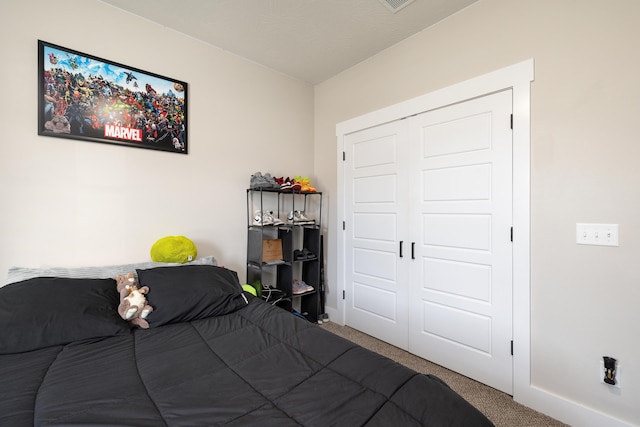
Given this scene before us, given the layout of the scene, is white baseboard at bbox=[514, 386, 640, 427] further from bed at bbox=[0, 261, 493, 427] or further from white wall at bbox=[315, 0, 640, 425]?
bed at bbox=[0, 261, 493, 427]

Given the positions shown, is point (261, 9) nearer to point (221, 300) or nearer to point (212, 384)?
point (221, 300)

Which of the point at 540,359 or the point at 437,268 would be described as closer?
the point at 540,359

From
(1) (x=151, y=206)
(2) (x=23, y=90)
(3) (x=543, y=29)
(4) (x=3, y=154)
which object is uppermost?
(3) (x=543, y=29)

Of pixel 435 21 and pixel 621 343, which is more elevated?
pixel 435 21

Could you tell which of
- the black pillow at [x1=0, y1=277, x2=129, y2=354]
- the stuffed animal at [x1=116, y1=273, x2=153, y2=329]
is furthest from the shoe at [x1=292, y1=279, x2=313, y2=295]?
the black pillow at [x1=0, y1=277, x2=129, y2=354]

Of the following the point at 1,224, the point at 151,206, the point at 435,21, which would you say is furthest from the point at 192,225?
the point at 435,21

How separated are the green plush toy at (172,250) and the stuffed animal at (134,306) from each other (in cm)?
41

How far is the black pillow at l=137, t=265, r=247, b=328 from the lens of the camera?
166cm

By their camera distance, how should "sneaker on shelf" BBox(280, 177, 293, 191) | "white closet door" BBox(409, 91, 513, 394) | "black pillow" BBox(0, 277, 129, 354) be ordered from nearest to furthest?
1. "black pillow" BBox(0, 277, 129, 354)
2. "white closet door" BBox(409, 91, 513, 394)
3. "sneaker on shelf" BBox(280, 177, 293, 191)

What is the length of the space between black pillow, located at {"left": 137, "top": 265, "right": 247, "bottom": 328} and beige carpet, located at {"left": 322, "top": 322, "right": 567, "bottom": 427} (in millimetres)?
1464

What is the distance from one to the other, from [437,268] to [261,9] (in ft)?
7.92

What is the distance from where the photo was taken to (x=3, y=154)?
171cm

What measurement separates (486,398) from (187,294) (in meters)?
2.06

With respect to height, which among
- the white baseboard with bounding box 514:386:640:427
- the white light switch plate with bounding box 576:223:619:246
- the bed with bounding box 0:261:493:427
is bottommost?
the white baseboard with bounding box 514:386:640:427
